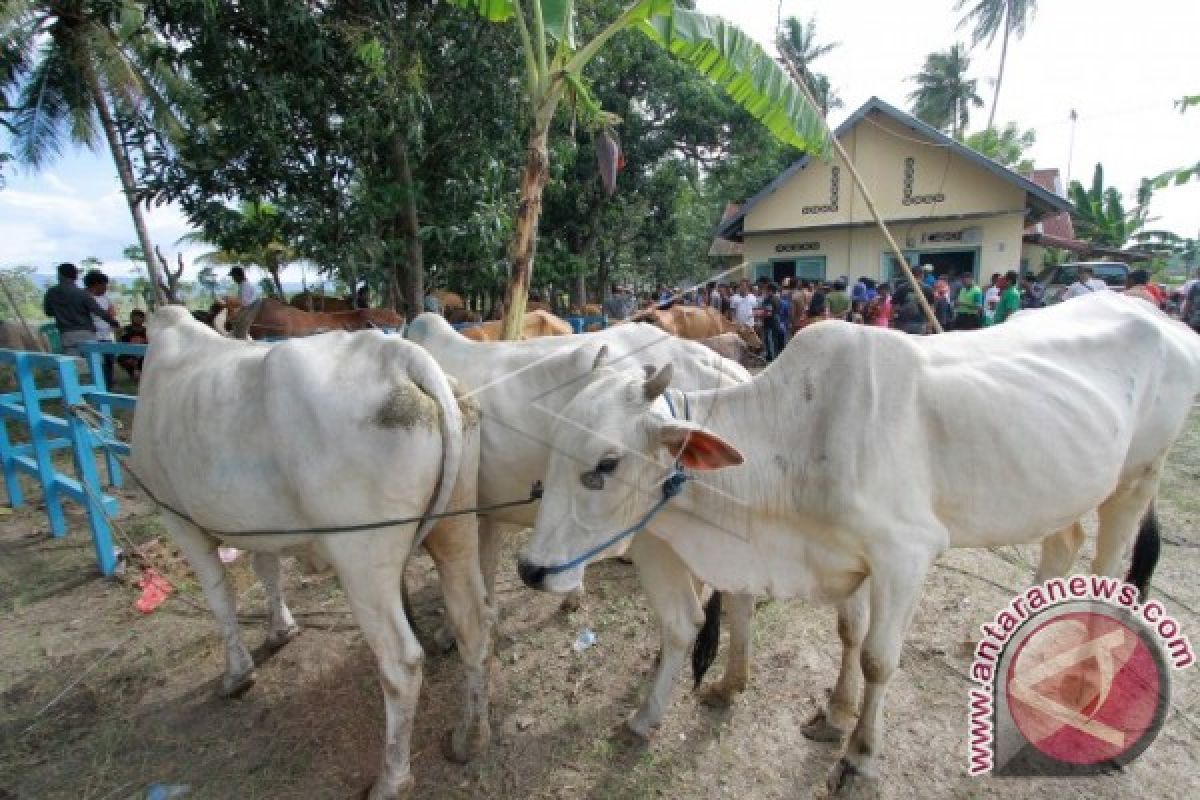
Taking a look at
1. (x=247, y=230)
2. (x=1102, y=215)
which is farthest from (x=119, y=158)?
(x=1102, y=215)

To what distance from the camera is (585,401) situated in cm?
220

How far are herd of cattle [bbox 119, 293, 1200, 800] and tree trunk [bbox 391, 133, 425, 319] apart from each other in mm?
5139

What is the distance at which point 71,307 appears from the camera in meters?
7.61

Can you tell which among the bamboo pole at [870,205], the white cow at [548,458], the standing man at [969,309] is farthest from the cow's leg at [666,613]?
the standing man at [969,309]

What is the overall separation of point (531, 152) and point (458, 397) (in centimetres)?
255

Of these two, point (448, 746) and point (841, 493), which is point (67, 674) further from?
point (841, 493)

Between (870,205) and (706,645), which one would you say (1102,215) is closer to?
(870,205)

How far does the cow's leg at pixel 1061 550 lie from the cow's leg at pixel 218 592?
13.0 feet

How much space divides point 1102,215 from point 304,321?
3088 centimetres

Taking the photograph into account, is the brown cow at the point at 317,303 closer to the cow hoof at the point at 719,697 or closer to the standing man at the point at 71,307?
the standing man at the point at 71,307

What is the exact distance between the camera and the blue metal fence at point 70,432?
3.86 m

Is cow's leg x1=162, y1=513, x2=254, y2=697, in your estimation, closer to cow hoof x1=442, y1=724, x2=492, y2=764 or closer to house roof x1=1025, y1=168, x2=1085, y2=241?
cow hoof x1=442, y1=724, x2=492, y2=764

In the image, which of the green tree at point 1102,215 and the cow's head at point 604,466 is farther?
the green tree at point 1102,215

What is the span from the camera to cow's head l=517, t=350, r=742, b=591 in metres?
2.11
